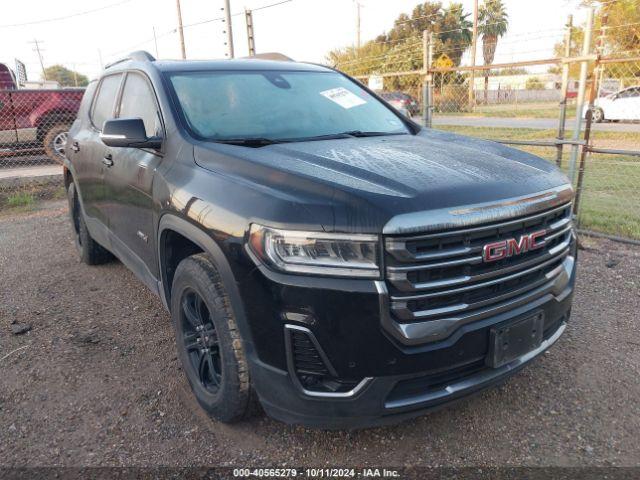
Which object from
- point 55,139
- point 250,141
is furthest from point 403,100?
point 250,141

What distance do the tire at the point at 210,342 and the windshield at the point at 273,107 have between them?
0.84 meters

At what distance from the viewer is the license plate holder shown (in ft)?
7.38

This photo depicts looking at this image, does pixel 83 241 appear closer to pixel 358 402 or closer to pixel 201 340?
pixel 201 340

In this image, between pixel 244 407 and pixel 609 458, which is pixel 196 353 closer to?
pixel 244 407

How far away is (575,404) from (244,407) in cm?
175

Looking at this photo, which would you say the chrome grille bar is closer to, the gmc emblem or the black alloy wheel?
the gmc emblem

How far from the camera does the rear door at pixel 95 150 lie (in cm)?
411

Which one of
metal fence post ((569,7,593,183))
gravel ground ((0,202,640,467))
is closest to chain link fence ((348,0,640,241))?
metal fence post ((569,7,593,183))

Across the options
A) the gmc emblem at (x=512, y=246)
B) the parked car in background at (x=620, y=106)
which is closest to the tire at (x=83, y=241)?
the gmc emblem at (x=512, y=246)

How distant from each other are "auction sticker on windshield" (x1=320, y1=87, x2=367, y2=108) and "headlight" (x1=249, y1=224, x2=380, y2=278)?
181 cm

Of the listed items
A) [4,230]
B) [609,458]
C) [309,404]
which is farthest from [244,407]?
[4,230]

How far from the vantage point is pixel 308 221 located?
2068mm

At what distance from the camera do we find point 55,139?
11.1m

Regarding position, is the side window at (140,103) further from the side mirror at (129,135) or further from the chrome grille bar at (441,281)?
the chrome grille bar at (441,281)
